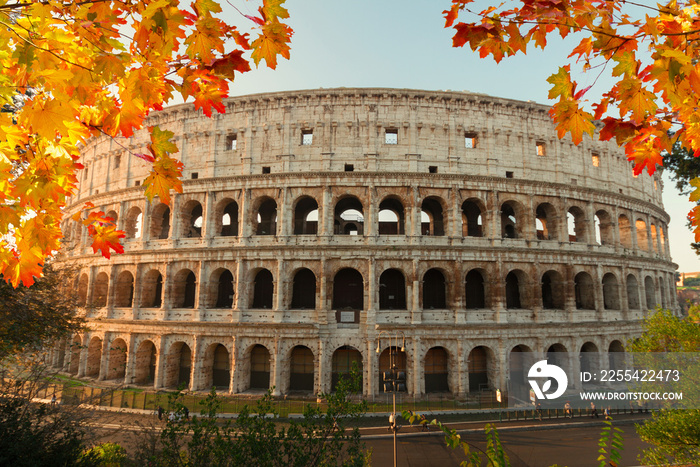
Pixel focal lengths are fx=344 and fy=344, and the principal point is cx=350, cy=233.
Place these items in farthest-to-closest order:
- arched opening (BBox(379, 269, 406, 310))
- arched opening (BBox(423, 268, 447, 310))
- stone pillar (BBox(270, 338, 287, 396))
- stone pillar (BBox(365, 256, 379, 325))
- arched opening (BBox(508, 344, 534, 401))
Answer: arched opening (BBox(423, 268, 447, 310)), arched opening (BBox(379, 269, 406, 310)), arched opening (BBox(508, 344, 534, 401)), stone pillar (BBox(365, 256, 379, 325)), stone pillar (BBox(270, 338, 287, 396))

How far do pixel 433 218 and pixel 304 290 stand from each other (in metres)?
11.3

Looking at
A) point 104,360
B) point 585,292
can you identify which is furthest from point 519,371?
point 104,360

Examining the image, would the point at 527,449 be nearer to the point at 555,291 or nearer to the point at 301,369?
the point at 555,291

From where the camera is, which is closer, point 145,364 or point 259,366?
point 259,366

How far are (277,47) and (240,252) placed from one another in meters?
21.5

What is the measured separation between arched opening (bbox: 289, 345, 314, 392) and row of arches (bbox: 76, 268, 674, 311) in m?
2.96

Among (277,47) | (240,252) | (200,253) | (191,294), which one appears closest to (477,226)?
(240,252)

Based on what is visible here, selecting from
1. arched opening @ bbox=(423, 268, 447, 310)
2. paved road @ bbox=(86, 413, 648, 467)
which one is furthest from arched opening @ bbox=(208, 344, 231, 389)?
arched opening @ bbox=(423, 268, 447, 310)

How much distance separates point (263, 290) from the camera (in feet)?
82.5

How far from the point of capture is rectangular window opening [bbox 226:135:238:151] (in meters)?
25.8

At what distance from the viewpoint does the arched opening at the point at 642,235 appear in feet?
95.3

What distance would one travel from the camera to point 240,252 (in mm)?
23500

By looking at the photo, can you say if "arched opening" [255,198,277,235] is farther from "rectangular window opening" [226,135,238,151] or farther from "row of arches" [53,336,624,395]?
"row of arches" [53,336,624,395]

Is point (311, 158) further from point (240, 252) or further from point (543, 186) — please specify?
point (543, 186)
